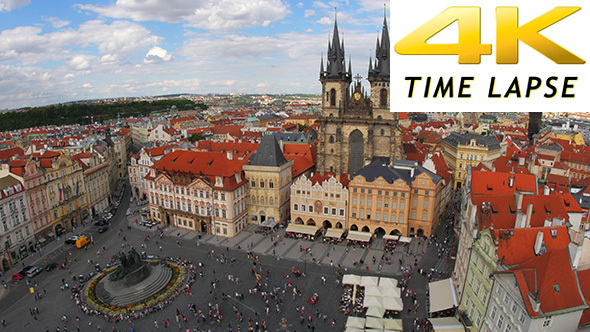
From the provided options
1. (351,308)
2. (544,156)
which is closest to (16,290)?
(351,308)

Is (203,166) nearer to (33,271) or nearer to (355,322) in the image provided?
(33,271)

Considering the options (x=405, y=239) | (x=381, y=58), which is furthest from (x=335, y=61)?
(x=405, y=239)

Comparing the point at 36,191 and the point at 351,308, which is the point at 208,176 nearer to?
the point at 36,191

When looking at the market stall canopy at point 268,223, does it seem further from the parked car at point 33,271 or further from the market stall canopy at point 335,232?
the parked car at point 33,271

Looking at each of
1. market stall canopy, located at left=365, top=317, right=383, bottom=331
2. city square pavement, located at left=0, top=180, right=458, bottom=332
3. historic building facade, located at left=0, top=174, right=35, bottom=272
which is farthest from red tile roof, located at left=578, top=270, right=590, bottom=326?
historic building facade, located at left=0, top=174, right=35, bottom=272

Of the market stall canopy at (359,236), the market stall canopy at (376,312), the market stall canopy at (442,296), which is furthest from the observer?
the market stall canopy at (359,236)

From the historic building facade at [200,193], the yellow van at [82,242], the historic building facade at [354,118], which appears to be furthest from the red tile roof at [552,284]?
the yellow van at [82,242]
